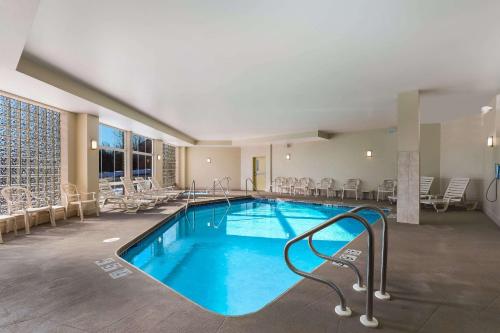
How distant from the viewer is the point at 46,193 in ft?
20.5

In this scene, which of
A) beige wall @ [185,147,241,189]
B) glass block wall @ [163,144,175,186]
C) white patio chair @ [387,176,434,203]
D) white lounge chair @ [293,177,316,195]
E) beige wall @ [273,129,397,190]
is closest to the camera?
white patio chair @ [387,176,434,203]

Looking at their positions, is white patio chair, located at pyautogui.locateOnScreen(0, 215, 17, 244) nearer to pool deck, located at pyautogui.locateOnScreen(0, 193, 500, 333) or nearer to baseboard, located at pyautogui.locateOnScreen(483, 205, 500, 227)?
pool deck, located at pyautogui.locateOnScreen(0, 193, 500, 333)

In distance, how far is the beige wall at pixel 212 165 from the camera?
15625mm

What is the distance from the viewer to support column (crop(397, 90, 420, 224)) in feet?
18.7

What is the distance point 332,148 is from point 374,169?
1.96 metres

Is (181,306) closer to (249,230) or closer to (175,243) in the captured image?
(175,243)

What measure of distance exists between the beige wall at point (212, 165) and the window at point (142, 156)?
3.43 m

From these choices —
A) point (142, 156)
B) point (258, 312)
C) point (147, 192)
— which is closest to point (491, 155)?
point (258, 312)

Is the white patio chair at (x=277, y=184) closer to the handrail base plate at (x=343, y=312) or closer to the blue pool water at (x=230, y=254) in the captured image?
the blue pool water at (x=230, y=254)

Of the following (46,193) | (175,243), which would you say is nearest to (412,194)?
(175,243)

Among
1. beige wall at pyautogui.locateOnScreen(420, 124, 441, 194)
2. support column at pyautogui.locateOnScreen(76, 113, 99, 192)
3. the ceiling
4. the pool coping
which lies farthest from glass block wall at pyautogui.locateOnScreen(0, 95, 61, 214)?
beige wall at pyautogui.locateOnScreen(420, 124, 441, 194)

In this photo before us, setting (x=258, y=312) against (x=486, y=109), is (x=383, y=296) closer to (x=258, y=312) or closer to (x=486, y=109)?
(x=258, y=312)

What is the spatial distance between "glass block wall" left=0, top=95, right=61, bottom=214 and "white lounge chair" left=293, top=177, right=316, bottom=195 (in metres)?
9.14

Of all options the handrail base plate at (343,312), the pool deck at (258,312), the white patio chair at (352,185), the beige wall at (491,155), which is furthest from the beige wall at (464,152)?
the handrail base plate at (343,312)
